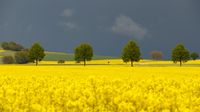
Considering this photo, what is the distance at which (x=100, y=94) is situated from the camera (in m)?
10.9

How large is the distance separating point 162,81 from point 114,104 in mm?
6800

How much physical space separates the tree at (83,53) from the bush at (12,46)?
244 ft

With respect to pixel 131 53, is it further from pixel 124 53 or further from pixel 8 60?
pixel 8 60

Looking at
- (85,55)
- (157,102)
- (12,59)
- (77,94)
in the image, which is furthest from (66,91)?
(12,59)

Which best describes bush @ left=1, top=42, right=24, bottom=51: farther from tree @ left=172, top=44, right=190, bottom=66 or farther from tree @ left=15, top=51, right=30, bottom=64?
tree @ left=172, top=44, right=190, bottom=66

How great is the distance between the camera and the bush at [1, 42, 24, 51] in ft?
588

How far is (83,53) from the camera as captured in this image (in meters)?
107

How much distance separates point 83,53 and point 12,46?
79.7m

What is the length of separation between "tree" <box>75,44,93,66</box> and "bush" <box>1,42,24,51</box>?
74.4m

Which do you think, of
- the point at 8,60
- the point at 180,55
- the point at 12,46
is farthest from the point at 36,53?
the point at 12,46

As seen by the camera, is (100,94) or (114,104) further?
(100,94)

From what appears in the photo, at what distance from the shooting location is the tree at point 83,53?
4198 inches

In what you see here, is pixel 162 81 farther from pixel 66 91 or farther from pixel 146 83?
pixel 66 91

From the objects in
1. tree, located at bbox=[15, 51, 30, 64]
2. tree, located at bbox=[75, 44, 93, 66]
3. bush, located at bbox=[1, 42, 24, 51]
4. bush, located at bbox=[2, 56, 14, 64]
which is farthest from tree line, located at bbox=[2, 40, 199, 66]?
bush, located at bbox=[1, 42, 24, 51]
